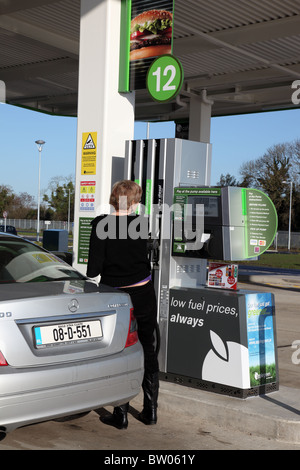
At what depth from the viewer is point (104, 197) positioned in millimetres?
6766

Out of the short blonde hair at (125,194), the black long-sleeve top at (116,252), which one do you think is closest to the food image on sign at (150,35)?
the short blonde hair at (125,194)

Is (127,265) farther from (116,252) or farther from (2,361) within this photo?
(2,361)

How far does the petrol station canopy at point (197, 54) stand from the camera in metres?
12.9

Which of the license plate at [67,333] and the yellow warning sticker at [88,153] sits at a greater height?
the yellow warning sticker at [88,153]

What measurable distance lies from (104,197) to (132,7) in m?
2.06

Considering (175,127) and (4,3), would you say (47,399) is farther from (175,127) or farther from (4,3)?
(175,127)

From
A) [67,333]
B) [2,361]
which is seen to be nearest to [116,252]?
[67,333]

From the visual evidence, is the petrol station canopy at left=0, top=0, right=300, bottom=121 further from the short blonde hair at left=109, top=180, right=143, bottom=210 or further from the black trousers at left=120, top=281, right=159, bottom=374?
the black trousers at left=120, top=281, right=159, bottom=374

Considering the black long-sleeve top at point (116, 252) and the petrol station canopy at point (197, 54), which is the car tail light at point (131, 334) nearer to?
the black long-sleeve top at point (116, 252)

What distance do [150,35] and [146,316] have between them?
334 centimetres

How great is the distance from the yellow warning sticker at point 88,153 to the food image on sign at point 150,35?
94cm

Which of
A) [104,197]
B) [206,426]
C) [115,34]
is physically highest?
[115,34]

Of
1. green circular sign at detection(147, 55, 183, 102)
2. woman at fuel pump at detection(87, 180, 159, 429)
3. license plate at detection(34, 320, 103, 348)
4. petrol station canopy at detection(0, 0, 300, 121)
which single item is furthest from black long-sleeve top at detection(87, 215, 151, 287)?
petrol station canopy at detection(0, 0, 300, 121)

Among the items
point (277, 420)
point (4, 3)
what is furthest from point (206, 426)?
point (4, 3)
